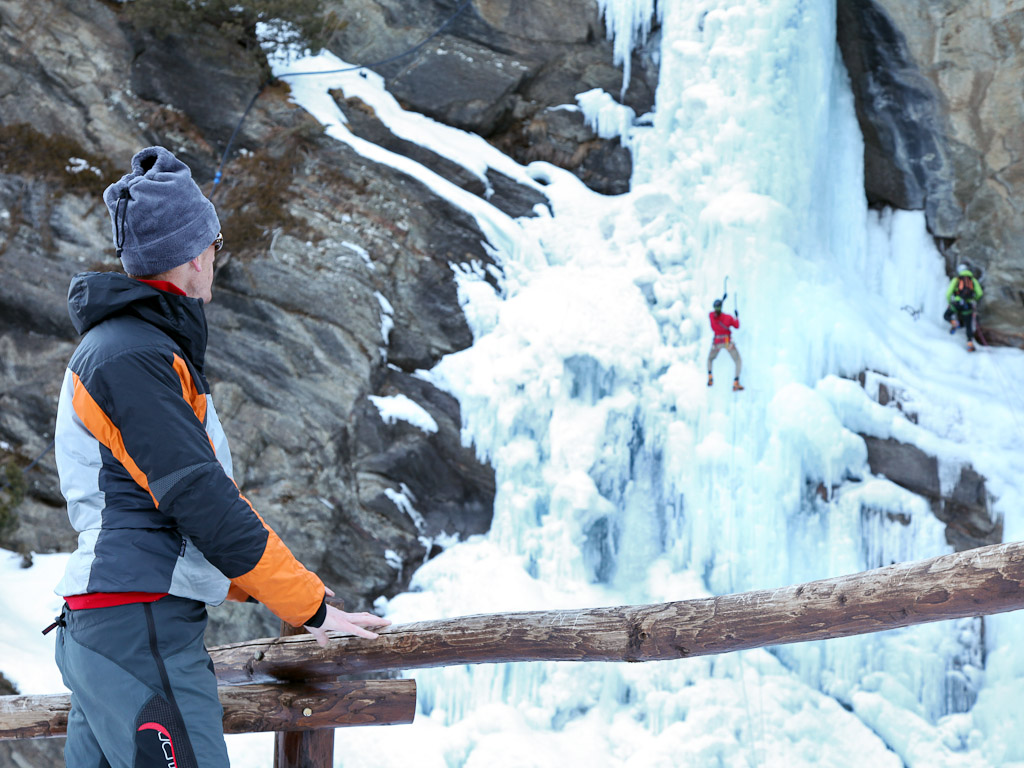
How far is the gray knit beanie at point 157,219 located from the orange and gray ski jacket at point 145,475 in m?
0.09

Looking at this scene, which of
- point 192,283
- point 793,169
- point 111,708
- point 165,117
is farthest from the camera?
point 793,169

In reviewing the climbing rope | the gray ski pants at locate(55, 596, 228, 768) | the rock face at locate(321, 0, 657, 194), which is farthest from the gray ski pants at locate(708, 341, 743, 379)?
the gray ski pants at locate(55, 596, 228, 768)

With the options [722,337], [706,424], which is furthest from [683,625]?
[722,337]

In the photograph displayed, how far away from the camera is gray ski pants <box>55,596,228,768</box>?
1719 mm

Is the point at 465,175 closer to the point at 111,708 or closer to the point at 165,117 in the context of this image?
the point at 165,117

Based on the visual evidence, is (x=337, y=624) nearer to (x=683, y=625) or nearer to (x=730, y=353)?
(x=683, y=625)

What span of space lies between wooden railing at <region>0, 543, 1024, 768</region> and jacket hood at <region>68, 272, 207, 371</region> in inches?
46.6

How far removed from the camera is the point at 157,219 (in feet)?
6.16

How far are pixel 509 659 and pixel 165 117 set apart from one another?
30.6ft

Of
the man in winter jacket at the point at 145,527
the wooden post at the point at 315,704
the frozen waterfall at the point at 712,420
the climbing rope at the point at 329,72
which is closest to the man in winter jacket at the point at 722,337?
the frozen waterfall at the point at 712,420

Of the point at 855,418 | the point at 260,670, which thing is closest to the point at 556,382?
the point at 855,418

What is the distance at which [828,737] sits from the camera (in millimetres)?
7699

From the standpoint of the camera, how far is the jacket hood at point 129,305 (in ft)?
5.91

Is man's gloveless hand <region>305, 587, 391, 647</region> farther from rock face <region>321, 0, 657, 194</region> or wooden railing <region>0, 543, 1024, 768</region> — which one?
rock face <region>321, 0, 657, 194</region>
